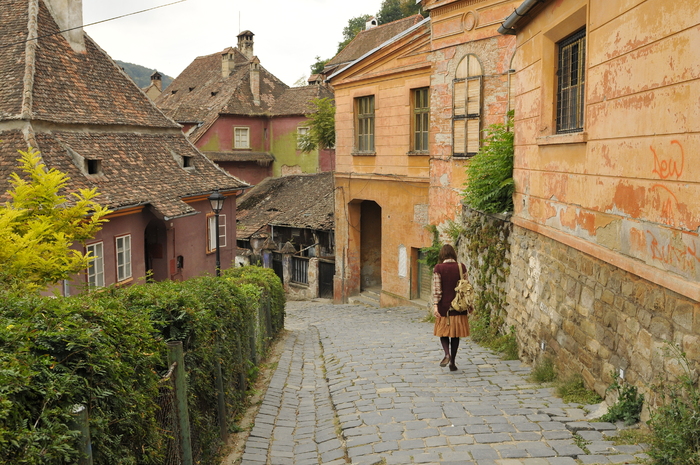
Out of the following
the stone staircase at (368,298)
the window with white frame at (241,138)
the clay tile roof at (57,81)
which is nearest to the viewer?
the clay tile roof at (57,81)

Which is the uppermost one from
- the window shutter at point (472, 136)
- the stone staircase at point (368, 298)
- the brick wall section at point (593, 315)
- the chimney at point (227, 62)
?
the chimney at point (227, 62)

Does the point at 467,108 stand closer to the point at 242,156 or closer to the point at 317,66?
the point at 242,156

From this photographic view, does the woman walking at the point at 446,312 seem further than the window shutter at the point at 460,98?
No

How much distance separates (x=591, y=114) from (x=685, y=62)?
196 cm

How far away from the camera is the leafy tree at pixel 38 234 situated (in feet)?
26.7

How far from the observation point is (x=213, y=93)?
43.1 metres

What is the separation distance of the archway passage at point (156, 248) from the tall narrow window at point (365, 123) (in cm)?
761

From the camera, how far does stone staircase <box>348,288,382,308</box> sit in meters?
23.3

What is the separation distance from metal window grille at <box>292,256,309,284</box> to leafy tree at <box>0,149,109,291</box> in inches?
668

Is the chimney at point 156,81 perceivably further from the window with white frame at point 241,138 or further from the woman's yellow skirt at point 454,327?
the woman's yellow skirt at point 454,327

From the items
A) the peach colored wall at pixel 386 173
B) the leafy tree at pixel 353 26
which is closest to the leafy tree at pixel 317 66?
the leafy tree at pixel 353 26

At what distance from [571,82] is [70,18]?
1711 cm

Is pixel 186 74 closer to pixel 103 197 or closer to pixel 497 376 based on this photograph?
pixel 103 197

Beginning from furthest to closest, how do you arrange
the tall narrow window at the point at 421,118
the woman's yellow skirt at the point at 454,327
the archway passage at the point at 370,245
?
the archway passage at the point at 370,245, the tall narrow window at the point at 421,118, the woman's yellow skirt at the point at 454,327
